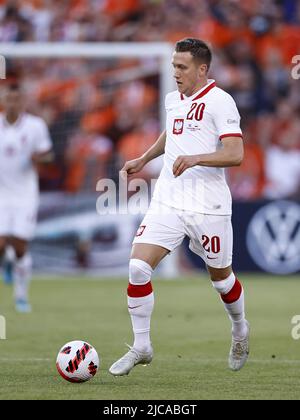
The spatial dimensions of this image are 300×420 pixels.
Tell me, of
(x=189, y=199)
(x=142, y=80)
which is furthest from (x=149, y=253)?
(x=142, y=80)

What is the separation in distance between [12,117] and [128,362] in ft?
22.7

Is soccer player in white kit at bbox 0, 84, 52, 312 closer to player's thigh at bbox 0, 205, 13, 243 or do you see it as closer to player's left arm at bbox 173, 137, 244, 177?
player's thigh at bbox 0, 205, 13, 243

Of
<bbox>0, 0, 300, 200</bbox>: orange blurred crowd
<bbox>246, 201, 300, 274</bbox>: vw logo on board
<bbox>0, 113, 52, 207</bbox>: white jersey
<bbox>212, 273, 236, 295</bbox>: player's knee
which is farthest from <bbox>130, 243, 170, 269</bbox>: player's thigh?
<bbox>0, 0, 300, 200</bbox>: orange blurred crowd

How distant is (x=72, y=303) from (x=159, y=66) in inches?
245

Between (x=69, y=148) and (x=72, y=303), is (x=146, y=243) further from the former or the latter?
(x=69, y=148)

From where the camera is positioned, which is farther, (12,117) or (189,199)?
(12,117)

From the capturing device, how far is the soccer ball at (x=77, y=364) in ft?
24.3

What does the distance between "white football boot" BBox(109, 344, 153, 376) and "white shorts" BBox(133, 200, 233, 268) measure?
815mm

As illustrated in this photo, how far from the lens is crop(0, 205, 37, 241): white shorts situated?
13539 millimetres

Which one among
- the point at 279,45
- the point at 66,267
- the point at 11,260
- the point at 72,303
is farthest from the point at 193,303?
the point at 279,45

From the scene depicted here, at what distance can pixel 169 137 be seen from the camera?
8070mm

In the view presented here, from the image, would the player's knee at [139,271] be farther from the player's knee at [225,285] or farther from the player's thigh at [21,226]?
the player's thigh at [21,226]

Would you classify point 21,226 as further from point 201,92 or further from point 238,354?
point 201,92

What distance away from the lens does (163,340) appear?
34.1 feet
